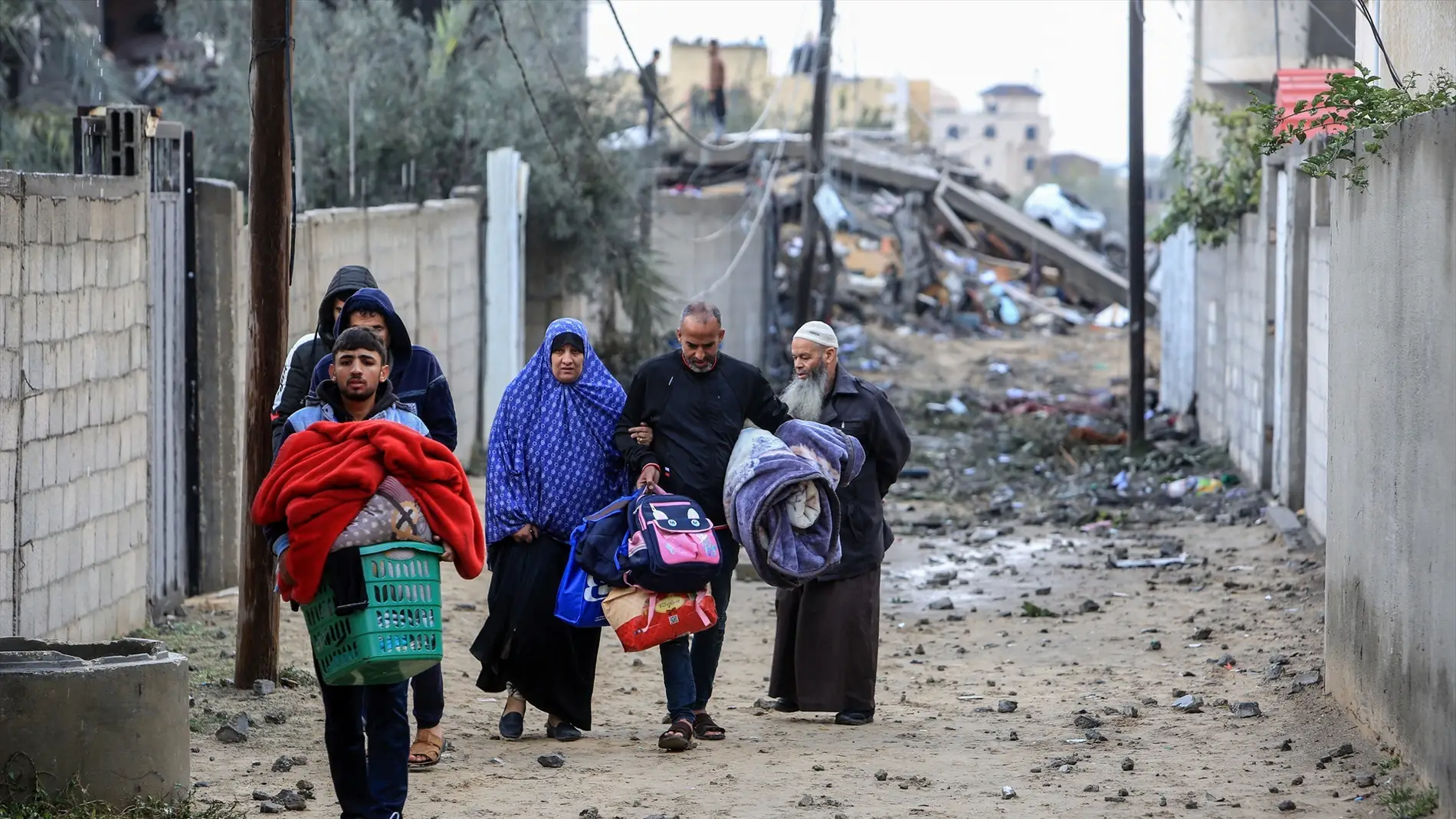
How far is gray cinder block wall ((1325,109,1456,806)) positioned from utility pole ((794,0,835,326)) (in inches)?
561

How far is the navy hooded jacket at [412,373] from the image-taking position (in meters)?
5.18

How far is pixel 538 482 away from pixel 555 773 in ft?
3.65

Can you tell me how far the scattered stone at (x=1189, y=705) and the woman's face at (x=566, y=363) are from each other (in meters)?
3.00

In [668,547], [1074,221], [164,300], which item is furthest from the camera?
[1074,221]

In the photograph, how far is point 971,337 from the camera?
2734 cm

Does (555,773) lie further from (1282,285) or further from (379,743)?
(1282,285)

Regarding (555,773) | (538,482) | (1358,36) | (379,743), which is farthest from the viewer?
(1358,36)

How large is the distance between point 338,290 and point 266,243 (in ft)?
3.84

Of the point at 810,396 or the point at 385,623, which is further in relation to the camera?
the point at 810,396

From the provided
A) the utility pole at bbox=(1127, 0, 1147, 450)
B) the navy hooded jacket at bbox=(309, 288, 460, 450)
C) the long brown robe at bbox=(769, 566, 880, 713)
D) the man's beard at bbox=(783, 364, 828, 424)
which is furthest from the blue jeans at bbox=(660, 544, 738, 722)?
the utility pole at bbox=(1127, 0, 1147, 450)

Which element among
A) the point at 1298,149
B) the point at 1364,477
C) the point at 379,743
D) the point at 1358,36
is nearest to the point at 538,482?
the point at 379,743

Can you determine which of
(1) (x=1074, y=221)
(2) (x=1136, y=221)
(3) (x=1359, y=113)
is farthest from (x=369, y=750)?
(1) (x=1074, y=221)

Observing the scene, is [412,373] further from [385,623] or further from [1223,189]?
[1223,189]

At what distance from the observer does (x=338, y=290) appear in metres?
5.59
